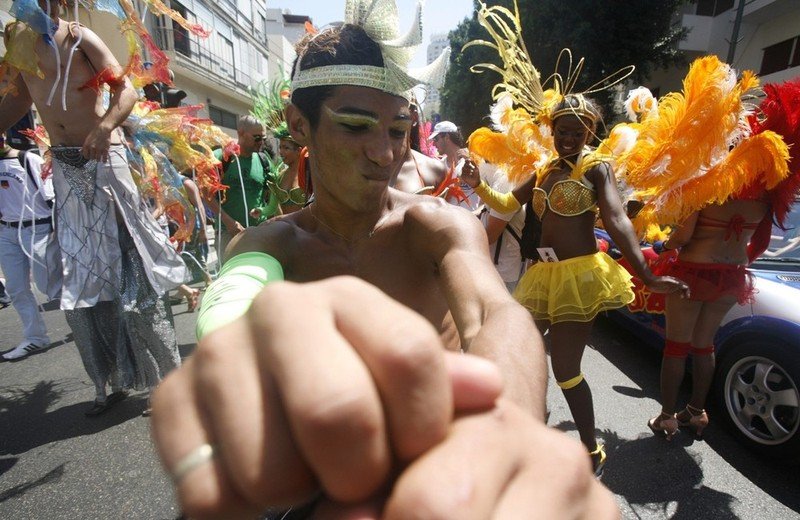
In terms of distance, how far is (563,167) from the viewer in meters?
2.69

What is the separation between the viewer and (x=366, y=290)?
1.57ft

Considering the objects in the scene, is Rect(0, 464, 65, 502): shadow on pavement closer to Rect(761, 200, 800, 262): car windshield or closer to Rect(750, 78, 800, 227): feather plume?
Rect(750, 78, 800, 227): feather plume

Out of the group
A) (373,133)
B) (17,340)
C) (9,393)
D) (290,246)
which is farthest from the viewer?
(17,340)

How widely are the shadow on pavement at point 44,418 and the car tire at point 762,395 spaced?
3.93 m

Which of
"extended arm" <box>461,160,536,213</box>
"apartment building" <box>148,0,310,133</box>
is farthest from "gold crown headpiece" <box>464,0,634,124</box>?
"apartment building" <box>148,0,310,133</box>

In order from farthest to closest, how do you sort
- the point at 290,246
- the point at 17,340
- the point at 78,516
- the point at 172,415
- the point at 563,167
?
the point at 17,340 < the point at 563,167 < the point at 78,516 < the point at 290,246 < the point at 172,415

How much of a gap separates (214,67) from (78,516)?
23048 mm

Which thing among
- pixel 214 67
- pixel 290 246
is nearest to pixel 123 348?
pixel 290 246

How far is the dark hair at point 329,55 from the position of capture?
132 centimetres

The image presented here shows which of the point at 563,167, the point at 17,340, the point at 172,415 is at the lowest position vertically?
the point at 17,340

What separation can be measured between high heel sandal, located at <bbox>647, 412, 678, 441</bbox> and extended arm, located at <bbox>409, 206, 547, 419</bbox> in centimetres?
241

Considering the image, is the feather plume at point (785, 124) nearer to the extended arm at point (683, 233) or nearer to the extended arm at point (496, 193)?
the extended arm at point (683, 233)

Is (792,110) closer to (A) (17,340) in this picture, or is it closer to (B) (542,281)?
(B) (542,281)

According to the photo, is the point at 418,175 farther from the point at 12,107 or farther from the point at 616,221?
the point at 12,107
